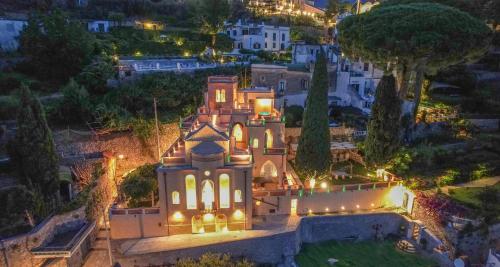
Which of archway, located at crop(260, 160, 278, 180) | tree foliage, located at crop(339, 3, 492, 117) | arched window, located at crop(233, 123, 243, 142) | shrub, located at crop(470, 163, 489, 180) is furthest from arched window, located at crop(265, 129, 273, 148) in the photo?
shrub, located at crop(470, 163, 489, 180)

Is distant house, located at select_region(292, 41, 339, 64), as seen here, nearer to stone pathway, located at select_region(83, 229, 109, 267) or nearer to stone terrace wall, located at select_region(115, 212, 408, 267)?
stone terrace wall, located at select_region(115, 212, 408, 267)

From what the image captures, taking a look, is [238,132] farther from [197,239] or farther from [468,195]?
[468,195]

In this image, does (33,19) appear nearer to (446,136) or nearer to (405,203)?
(405,203)

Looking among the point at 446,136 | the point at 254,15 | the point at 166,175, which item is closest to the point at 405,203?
the point at 446,136

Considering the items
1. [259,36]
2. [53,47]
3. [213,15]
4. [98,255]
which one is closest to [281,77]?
[259,36]

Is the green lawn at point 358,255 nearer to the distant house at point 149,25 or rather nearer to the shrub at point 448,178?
the shrub at point 448,178

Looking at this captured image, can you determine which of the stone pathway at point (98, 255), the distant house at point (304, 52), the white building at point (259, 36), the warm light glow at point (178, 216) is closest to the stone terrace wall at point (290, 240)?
the stone pathway at point (98, 255)
